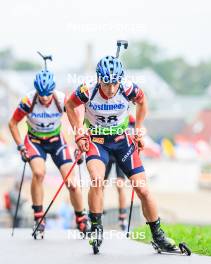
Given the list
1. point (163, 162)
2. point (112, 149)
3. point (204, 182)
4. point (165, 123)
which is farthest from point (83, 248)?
point (165, 123)

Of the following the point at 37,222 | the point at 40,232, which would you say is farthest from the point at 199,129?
the point at 40,232

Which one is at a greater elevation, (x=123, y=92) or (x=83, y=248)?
(x=123, y=92)

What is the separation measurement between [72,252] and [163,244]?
1200mm

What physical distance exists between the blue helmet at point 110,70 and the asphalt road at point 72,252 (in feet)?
6.57

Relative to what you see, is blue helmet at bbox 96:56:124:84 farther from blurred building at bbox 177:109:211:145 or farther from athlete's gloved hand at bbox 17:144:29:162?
blurred building at bbox 177:109:211:145

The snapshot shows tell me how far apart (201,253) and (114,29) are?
18.4ft

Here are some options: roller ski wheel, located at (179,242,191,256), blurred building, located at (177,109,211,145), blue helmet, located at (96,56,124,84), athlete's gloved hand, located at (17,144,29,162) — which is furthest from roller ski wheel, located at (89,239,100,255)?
blurred building, located at (177,109,211,145)

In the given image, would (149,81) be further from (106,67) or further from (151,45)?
(106,67)

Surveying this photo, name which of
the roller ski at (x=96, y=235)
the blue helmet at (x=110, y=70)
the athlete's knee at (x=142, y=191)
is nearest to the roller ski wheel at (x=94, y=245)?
the roller ski at (x=96, y=235)

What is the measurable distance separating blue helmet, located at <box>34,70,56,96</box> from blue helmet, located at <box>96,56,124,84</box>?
1930 millimetres

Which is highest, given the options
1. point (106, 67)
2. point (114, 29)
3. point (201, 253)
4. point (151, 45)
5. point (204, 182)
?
point (151, 45)

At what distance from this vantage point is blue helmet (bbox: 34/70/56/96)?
478 inches

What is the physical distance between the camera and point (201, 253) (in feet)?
37.0

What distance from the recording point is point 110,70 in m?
10.2
